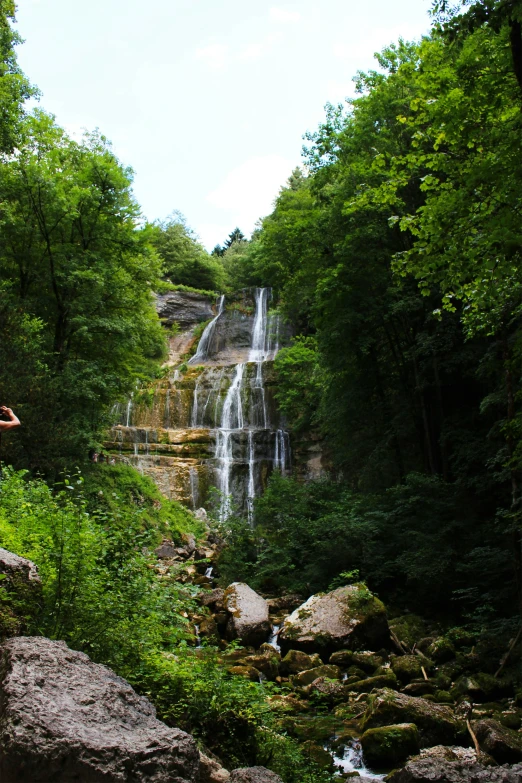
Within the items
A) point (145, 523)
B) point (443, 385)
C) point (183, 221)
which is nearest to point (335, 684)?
point (443, 385)

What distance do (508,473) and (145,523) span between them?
10.1 metres

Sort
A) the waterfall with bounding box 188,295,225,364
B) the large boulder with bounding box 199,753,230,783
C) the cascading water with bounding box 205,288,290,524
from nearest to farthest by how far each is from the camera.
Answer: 1. the large boulder with bounding box 199,753,230,783
2. the cascading water with bounding box 205,288,290,524
3. the waterfall with bounding box 188,295,225,364

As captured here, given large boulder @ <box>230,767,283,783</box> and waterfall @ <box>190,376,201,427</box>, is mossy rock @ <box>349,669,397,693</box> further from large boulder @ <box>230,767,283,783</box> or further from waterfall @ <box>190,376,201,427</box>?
waterfall @ <box>190,376,201,427</box>

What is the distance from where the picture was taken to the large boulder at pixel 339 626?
341 inches

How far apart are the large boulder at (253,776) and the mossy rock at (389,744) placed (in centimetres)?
245

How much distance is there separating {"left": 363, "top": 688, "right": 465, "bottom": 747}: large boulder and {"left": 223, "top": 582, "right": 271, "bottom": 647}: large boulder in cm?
329

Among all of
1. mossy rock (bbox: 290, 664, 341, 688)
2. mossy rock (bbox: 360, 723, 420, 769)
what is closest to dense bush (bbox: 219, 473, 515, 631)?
mossy rock (bbox: 290, 664, 341, 688)

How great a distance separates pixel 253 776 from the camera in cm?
343

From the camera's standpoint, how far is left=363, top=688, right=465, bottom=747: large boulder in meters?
5.71

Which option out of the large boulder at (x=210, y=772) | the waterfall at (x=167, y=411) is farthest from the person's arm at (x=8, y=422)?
the waterfall at (x=167, y=411)

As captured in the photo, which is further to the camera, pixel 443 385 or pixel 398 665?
pixel 443 385

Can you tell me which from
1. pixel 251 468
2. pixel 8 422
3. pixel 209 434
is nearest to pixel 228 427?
pixel 209 434

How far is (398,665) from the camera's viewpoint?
25.3 feet

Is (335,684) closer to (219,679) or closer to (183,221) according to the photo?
(219,679)
